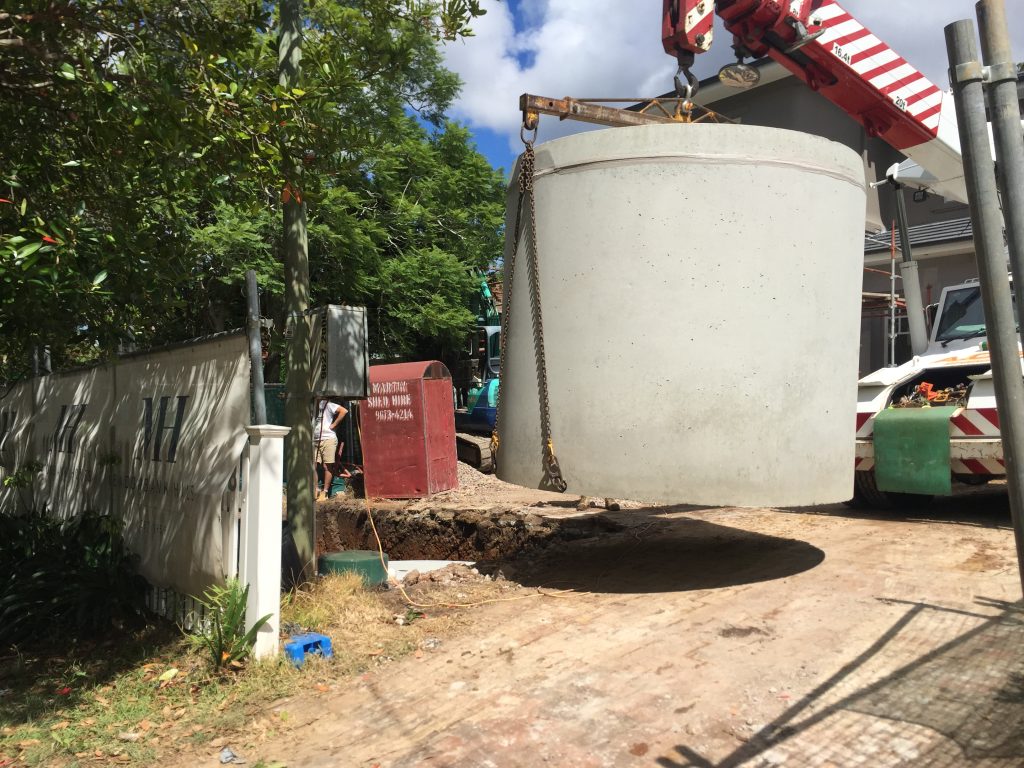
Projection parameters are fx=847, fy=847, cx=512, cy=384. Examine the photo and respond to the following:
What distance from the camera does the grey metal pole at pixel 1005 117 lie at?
2207mm

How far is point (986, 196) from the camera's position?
230cm

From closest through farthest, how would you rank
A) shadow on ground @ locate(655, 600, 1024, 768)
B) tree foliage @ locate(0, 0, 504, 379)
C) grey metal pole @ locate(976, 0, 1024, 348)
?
grey metal pole @ locate(976, 0, 1024, 348), shadow on ground @ locate(655, 600, 1024, 768), tree foliage @ locate(0, 0, 504, 379)

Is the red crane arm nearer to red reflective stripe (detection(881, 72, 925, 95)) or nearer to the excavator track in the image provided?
red reflective stripe (detection(881, 72, 925, 95))

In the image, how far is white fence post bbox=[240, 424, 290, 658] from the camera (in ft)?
15.6

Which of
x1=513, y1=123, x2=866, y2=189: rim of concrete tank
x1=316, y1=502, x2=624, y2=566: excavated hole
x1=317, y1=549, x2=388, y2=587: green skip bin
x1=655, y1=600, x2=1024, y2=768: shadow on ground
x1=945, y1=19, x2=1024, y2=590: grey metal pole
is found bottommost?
x1=316, y1=502, x2=624, y2=566: excavated hole

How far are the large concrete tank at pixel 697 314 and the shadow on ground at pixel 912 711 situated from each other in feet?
4.85

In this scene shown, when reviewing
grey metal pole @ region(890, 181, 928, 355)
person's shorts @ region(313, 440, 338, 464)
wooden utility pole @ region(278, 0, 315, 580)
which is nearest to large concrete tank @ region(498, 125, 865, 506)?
wooden utility pole @ region(278, 0, 315, 580)

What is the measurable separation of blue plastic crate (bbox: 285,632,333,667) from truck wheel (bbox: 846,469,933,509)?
6.23 metres

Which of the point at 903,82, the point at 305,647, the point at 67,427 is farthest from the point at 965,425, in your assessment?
the point at 67,427

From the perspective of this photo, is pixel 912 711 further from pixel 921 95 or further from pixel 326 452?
pixel 326 452

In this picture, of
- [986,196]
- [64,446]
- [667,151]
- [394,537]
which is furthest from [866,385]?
[64,446]

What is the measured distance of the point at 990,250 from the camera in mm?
2273

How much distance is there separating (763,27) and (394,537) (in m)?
7.13

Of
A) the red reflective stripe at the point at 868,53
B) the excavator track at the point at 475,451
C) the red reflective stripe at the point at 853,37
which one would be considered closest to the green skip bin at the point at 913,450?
the red reflective stripe at the point at 868,53
